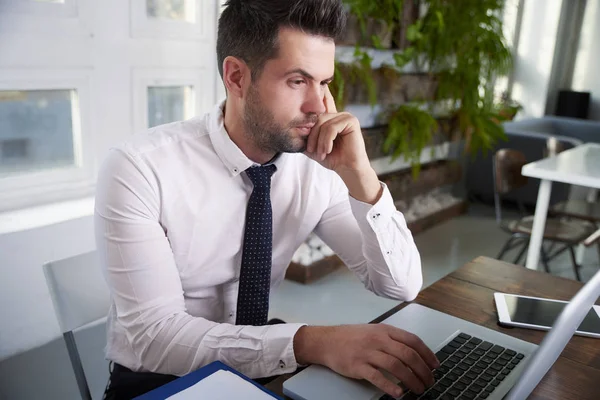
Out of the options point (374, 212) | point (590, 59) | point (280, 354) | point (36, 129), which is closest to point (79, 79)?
point (36, 129)

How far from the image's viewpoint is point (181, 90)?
2.31m

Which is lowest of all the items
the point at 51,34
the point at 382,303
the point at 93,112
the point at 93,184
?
the point at 382,303

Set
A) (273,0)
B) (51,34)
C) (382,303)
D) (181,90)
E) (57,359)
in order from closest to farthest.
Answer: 1. (273,0)
2. (51,34)
3. (57,359)
4. (181,90)
5. (382,303)

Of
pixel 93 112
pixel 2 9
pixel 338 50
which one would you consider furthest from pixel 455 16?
pixel 2 9

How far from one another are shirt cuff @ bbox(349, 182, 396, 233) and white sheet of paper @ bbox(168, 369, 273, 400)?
52 cm

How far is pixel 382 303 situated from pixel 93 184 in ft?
5.02

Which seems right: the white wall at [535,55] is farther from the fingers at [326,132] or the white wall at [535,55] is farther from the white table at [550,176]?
the fingers at [326,132]

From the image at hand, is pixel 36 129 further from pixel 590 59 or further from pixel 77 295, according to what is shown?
pixel 590 59

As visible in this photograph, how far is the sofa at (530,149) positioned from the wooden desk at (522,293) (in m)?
2.84

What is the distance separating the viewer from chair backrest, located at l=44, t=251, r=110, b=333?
1150mm

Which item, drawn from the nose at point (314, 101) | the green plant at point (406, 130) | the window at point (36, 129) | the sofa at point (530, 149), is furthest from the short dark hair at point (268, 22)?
the sofa at point (530, 149)

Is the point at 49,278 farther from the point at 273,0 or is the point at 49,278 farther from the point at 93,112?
the point at 93,112

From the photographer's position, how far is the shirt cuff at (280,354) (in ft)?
2.90

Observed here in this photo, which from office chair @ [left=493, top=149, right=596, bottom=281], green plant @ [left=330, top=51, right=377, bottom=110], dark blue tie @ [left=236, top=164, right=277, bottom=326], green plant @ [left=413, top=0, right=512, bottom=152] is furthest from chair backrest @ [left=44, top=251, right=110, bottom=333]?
green plant @ [left=413, top=0, right=512, bottom=152]
